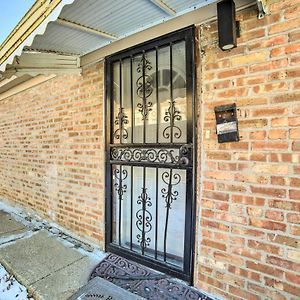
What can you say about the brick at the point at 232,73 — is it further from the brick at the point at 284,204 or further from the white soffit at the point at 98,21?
the brick at the point at 284,204

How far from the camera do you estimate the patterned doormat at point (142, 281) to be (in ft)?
7.34

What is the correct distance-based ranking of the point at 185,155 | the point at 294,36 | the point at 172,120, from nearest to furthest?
the point at 294,36 → the point at 185,155 → the point at 172,120

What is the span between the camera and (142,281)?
247 cm

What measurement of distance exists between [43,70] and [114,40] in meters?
1.05

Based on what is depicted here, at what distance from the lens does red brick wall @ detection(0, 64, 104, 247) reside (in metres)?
3.25

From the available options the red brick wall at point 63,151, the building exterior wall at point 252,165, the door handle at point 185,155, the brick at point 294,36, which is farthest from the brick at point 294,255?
the red brick wall at point 63,151

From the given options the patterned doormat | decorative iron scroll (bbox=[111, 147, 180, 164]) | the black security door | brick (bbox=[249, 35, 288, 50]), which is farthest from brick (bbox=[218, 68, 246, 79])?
the patterned doormat

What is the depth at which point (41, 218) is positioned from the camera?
14.5ft

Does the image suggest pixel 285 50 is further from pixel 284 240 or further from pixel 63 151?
pixel 63 151

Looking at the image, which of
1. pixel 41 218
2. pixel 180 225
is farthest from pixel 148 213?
pixel 41 218

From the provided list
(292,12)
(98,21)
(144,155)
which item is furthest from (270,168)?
(98,21)

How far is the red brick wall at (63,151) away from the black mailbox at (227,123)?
1633mm

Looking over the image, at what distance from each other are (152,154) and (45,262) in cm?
183

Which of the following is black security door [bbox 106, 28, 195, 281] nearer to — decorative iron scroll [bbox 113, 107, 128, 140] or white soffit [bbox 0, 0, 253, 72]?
decorative iron scroll [bbox 113, 107, 128, 140]
